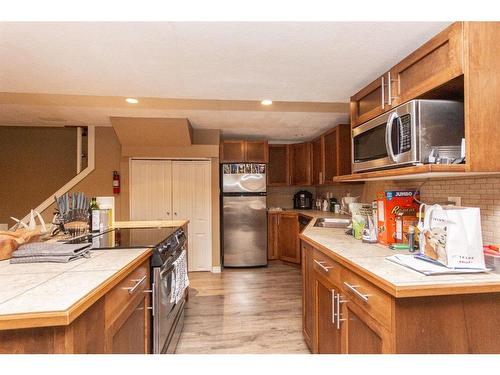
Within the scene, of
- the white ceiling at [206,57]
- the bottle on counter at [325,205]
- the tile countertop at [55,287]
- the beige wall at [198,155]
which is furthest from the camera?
the bottle on counter at [325,205]

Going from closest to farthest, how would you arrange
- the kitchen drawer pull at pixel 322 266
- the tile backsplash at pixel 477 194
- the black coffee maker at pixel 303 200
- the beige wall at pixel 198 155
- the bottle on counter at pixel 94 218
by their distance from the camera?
1. the tile backsplash at pixel 477 194
2. the kitchen drawer pull at pixel 322 266
3. the bottle on counter at pixel 94 218
4. the beige wall at pixel 198 155
5. the black coffee maker at pixel 303 200

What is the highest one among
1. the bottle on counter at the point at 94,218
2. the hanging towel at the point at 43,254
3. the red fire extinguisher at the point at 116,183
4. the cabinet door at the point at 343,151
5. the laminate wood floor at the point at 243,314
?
the cabinet door at the point at 343,151

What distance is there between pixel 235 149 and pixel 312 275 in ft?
8.96

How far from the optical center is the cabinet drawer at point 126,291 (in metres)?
0.98

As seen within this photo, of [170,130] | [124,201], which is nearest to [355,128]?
[170,130]

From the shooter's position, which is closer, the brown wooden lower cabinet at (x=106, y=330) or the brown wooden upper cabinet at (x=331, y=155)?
the brown wooden lower cabinet at (x=106, y=330)

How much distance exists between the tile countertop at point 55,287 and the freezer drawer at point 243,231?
8.98 feet

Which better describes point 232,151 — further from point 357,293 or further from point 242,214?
point 357,293

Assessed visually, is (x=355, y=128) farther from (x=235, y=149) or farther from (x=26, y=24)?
(x=235, y=149)

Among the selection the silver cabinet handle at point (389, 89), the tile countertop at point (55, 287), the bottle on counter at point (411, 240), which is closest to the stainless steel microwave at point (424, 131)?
the silver cabinet handle at point (389, 89)

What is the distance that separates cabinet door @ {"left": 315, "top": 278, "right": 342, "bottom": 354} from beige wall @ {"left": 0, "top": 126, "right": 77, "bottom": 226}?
4.79 meters

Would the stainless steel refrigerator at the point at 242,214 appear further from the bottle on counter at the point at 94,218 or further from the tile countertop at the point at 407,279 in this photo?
the tile countertop at the point at 407,279

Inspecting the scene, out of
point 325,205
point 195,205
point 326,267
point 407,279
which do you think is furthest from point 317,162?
point 407,279

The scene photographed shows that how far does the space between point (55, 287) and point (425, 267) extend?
1.43 m
